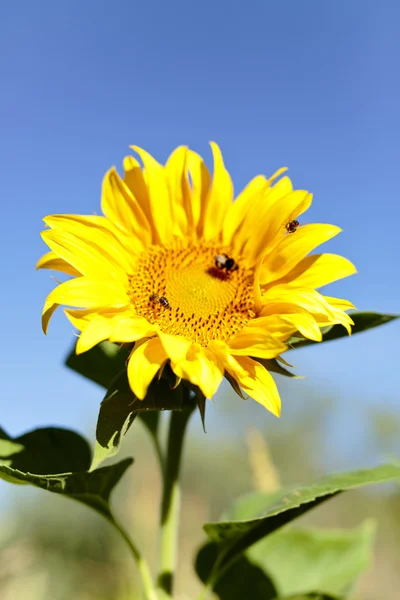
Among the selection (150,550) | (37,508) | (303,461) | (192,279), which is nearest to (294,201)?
(192,279)

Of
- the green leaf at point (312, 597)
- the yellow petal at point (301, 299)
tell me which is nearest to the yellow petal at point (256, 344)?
the yellow petal at point (301, 299)

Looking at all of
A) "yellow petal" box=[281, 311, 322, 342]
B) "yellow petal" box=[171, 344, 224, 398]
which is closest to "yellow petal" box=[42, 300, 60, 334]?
"yellow petal" box=[171, 344, 224, 398]

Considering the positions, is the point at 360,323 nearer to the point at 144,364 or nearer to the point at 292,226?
the point at 292,226

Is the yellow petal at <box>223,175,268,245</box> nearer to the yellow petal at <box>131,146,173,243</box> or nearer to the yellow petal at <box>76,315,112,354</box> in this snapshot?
the yellow petal at <box>131,146,173,243</box>

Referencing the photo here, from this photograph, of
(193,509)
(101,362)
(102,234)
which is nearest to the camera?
(102,234)

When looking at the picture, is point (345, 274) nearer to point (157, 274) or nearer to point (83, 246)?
point (157, 274)

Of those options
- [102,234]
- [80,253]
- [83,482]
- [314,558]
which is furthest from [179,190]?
[314,558]

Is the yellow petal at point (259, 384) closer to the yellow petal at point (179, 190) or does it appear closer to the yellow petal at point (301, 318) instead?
the yellow petal at point (301, 318)
